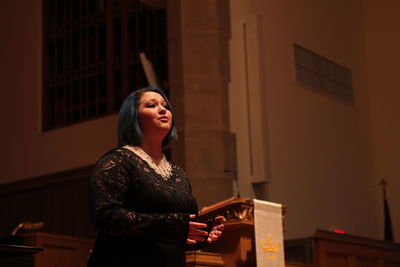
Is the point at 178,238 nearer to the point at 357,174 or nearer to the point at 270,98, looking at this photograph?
the point at 270,98

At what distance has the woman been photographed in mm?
2508

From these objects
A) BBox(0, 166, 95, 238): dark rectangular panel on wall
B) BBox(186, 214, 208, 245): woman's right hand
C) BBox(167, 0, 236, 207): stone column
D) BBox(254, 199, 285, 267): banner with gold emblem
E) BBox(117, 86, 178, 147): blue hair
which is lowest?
BBox(186, 214, 208, 245): woman's right hand

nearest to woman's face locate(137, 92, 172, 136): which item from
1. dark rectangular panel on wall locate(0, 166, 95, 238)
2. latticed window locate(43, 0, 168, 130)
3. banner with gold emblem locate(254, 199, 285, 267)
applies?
banner with gold emblem locate(254, 199, 285, 267)

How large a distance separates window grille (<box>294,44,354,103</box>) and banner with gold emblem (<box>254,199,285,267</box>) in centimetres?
432

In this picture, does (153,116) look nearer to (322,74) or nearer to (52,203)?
(52,203)

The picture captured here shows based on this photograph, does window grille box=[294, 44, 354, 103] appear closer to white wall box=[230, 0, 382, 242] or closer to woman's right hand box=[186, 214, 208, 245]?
white wall box=[230, 0, 382, 242]

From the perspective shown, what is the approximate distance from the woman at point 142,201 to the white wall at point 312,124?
5.66 m

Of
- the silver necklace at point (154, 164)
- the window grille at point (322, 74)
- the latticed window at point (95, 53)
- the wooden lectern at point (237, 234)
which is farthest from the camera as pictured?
the window grille at point (322, 74)

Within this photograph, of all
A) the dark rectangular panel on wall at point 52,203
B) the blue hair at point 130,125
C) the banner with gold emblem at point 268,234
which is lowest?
the banner with gold emblem at point 268,234

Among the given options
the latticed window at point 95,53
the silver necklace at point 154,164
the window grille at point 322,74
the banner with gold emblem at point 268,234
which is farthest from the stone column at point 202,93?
the silver necklace at point 154,164

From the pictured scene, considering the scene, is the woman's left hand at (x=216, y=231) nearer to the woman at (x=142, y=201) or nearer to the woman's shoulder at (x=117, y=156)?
the woman at (x=142, y=201)

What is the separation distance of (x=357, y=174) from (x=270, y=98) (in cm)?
206

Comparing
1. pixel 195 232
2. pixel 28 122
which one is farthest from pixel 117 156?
pixel 28 122

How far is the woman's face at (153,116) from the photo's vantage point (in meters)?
2.76
